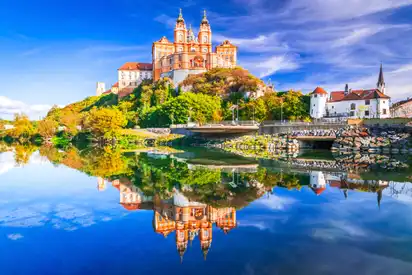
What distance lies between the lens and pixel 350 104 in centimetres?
6006

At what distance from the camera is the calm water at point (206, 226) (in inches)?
321

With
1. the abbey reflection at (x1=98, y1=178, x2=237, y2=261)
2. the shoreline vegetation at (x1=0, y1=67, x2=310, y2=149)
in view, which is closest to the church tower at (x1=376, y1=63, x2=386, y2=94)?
the shoreline vegetation at (x1=0, y1=67, x2=310, y2=149)

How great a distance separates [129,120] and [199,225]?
71807 millimetres

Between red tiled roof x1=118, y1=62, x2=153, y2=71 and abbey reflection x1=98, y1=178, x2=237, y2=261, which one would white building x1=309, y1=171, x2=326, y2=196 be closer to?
abbey reflection x1=98, y1=178, x2=237, y2=261

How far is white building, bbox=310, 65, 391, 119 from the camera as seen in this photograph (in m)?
57.0

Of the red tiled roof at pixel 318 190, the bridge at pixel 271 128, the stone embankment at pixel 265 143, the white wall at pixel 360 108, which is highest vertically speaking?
the white wall at pixel 360 108

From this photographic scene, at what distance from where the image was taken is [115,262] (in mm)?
8195

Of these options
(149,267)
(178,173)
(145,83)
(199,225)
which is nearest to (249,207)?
(199,225)

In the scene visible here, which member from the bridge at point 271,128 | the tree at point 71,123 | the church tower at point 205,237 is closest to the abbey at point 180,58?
the tree at point 71,123

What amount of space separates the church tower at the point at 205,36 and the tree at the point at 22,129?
1902 inches

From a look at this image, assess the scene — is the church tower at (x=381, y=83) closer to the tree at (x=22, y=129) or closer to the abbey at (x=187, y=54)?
the abbey at (x=187, y=54)

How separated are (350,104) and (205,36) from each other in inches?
2036

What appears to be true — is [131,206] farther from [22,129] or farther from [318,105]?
[22,129]

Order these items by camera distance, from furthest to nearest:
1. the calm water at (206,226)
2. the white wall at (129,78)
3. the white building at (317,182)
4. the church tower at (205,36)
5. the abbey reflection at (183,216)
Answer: the white wall at (129,78)
the church tower at (205,36)
the white building at (317,182)
the abbey reflection at (183,216)
the calm water at (206,226)
